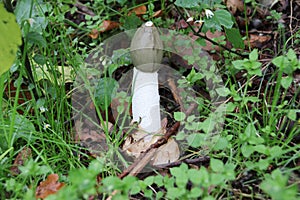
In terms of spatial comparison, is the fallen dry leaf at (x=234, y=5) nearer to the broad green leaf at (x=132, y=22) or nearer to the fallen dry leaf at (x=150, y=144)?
the broad green leaf at (x=132, y=22)

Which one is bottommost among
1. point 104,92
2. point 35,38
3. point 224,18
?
point 104,92

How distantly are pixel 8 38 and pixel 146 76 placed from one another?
29.9 inches

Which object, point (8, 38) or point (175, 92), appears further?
point (175, 92)

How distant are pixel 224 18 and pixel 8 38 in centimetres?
99

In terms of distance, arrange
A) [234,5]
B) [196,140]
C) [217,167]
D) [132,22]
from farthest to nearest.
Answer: [234,5] → [132,22] → [196,140] → [217,167]

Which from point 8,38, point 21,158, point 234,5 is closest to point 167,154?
point 21,158

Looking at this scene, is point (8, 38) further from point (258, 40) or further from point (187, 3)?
point (258, 40)

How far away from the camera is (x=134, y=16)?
103 inches

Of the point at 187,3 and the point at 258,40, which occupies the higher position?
the point at 187,3

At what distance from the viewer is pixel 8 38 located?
162 centimetres

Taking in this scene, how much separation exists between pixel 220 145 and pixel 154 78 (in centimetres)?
60

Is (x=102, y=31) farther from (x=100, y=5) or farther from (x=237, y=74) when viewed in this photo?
(x=237, y=74)

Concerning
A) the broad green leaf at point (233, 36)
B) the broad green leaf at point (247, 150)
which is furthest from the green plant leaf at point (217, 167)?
the broad green leaf at point (233, 36)

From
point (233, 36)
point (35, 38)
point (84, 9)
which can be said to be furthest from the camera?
point (84, 9)
